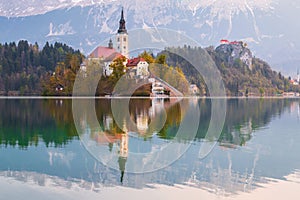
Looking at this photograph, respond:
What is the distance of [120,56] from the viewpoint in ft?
267

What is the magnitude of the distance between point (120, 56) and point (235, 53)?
86.9m

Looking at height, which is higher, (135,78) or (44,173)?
(135,78)

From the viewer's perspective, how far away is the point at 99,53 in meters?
91.7

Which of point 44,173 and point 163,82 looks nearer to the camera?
point 44,173

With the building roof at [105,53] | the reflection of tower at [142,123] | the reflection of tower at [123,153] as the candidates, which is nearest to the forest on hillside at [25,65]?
the building roof at [105,53]

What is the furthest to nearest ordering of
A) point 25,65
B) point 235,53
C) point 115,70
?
point 235,53
point 25,65
point 115,70

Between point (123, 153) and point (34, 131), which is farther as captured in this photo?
point (34, 131)

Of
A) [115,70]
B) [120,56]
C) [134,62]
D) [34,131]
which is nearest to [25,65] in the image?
[120,56]

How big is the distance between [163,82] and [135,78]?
17.6ft

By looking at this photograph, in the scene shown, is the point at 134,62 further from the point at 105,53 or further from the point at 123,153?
the point at 123,153

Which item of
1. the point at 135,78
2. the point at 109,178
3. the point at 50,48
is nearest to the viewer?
the point at 109,178

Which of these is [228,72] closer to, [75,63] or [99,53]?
[99,53]

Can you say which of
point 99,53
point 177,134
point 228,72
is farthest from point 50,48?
point 177,134

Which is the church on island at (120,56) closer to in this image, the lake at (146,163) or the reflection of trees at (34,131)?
the reflection of trees at (34,131)
